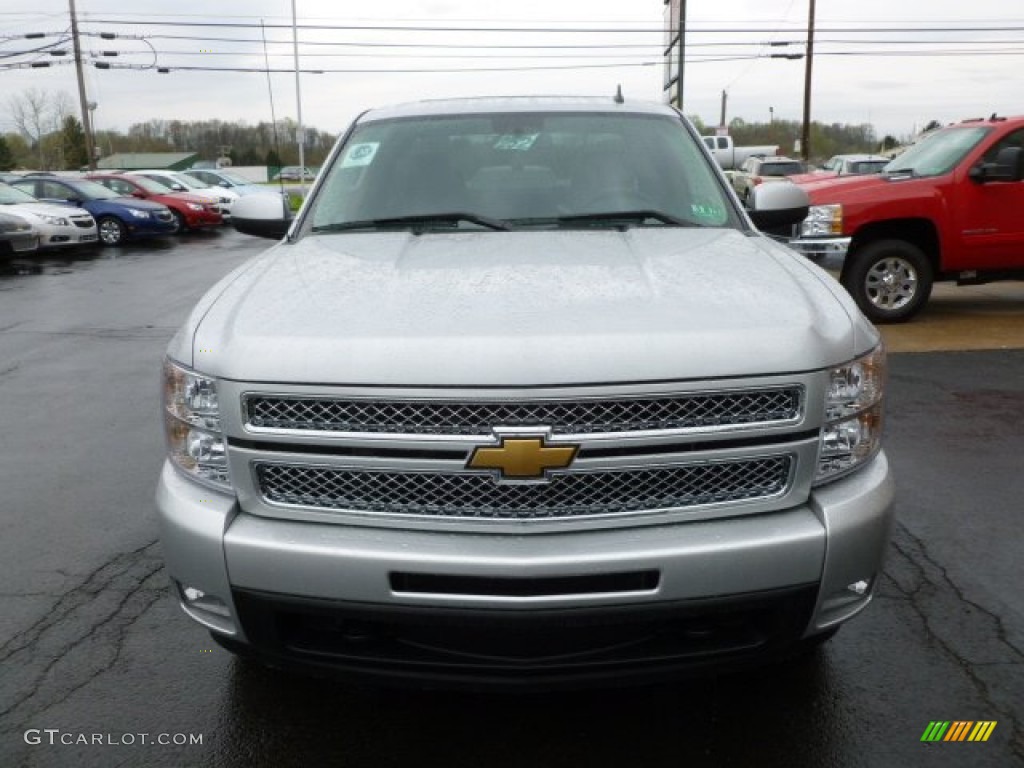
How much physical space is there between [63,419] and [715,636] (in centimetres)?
528

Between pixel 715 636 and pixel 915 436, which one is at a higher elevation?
pixel 715 636

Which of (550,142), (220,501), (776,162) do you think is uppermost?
(550,142)

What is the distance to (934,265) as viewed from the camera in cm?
882

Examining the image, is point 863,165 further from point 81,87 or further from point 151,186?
point 81,87

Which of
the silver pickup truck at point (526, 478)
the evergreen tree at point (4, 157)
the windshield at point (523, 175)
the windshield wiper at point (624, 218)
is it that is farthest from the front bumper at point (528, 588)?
the evergreen tree at point (4, 157)

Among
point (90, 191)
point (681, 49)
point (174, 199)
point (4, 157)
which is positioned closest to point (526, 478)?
point (90, 191)

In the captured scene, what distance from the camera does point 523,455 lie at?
85.9 inches

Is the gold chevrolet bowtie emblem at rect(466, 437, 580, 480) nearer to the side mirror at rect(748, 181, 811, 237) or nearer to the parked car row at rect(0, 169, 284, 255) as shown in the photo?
the side mirror at rect(748, 181, 811, 237)

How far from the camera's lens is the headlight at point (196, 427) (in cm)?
238

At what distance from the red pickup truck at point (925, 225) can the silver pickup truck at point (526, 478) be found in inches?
259

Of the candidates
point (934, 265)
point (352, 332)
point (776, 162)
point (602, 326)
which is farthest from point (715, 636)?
point (776, 162)

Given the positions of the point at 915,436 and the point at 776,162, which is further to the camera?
the point at 776,162

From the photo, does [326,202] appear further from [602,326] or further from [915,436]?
[915,436]

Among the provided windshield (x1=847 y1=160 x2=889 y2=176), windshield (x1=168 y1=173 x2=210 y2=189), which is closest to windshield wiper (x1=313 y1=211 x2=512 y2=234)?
windshield (x1=847 y1=160 x2=889 y2=176)
